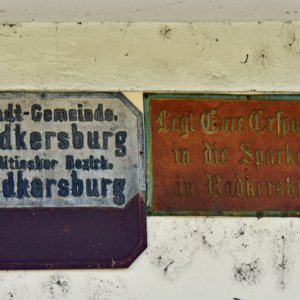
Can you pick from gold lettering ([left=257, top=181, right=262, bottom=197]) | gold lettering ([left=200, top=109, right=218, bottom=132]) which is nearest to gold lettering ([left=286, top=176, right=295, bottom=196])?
gold lettering ([left=257, top=181, right=262, bottom=197])

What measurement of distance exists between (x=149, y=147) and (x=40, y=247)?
63 centimetres

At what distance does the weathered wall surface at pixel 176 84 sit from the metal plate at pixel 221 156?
0.06 metres

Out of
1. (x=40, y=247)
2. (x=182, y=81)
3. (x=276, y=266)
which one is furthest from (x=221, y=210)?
(x=40, y=247)

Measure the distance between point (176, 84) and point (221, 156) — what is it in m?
0.37

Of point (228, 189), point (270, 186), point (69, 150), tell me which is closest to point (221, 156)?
point (228, 189)

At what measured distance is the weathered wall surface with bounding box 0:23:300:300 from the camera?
2.95 m

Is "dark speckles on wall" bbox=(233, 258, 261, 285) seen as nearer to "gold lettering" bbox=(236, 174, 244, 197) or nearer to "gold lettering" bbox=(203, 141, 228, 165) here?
"gold lettering" bbox=(236, 174, 244, 197)

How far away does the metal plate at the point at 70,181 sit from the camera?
295 cm

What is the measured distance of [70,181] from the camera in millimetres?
2969

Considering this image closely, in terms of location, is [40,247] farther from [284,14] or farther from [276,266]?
[284,14]

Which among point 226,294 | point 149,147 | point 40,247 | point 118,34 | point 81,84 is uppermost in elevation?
point 118,34

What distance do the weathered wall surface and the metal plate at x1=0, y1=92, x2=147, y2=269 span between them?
2.3 inches

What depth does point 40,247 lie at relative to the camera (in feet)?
9.66

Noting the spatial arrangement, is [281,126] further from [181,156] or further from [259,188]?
[181,156]
